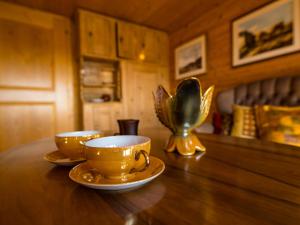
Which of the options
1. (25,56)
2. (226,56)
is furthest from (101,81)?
(226,56)

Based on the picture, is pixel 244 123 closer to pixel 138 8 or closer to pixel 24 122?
pixel 138 8

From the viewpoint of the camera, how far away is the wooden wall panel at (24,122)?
7.23ft

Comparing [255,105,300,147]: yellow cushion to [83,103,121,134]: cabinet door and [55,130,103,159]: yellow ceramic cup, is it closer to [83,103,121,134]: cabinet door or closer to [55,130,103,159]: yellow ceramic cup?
[55,130,103,159]: yellow ceramic cup

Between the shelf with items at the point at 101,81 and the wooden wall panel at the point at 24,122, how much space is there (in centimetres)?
58

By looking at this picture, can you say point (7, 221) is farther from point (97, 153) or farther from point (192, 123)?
point (192, 123)

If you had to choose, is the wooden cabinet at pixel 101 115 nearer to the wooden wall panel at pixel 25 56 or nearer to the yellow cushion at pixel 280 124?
the wooden wall panel at pixel 25 56

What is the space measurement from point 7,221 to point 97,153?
0.52ft

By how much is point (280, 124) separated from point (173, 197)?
4.16 ft

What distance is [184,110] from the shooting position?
560mm

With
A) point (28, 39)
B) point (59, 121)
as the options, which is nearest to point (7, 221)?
point (59, 121)

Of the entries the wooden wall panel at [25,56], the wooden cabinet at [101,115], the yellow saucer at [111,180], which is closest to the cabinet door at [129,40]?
the wooden cabinet at [101,115]

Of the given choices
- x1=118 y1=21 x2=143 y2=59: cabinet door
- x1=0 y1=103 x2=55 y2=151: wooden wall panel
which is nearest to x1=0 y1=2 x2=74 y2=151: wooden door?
x1=0 y1=103 x2=55 y2=151: wooden wall panel

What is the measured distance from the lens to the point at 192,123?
1.94ft

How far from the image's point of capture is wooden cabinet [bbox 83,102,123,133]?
8.11ft
